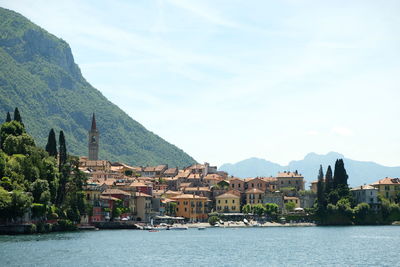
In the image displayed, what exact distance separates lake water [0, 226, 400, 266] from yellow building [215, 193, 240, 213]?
2495 inches

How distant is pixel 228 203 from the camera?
531 feet

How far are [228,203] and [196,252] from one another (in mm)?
85402

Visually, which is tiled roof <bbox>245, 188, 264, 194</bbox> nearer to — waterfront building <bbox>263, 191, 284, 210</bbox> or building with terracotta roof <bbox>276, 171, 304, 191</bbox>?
waterfront building <bbox>263, 191, 284, 210</bbox>

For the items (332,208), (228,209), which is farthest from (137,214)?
(332,208)

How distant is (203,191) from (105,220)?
146 ft

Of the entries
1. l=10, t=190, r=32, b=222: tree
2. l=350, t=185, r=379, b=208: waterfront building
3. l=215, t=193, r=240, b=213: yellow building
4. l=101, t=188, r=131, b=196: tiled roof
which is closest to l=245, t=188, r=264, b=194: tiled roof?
l=215, t=193, r=240, b=213: yellow building

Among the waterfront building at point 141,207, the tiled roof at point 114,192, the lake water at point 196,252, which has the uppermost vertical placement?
the tiled roof at point 114,192

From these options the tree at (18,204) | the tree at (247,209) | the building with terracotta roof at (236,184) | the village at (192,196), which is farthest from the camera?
the building with terracotta roof at (236,184)

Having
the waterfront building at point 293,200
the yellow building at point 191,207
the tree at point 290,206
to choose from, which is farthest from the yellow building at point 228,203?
the waterfront building at point 293,200

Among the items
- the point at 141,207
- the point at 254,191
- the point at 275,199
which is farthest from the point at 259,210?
the point at 141,207

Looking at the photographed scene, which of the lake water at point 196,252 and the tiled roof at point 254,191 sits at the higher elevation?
the tiled roof at point 254,191

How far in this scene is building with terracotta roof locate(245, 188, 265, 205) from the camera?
16475cm

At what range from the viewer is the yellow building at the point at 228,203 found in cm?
16162

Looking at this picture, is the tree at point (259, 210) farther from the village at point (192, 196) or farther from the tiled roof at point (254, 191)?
the tiled roof at point (254, 191)
